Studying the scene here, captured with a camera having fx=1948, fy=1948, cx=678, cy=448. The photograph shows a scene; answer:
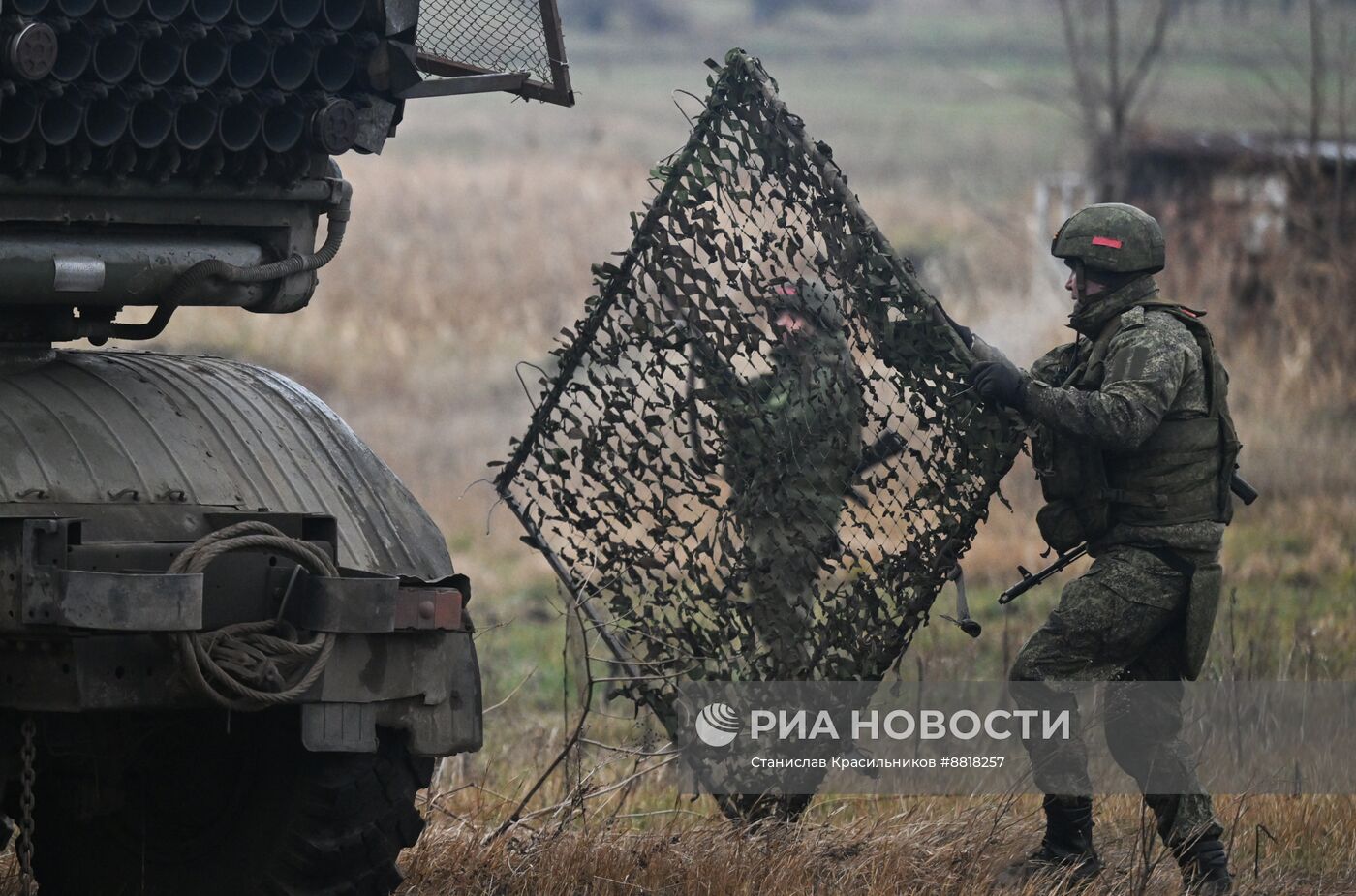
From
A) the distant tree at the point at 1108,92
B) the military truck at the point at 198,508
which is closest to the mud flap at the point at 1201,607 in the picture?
the military truck at the point at 198,508

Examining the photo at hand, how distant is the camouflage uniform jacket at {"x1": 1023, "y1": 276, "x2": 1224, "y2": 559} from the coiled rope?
2.20 meters

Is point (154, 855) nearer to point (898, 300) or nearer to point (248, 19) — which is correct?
point (248, 19)

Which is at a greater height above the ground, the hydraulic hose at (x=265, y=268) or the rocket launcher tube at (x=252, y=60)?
the rocket launcher tube at (x=252, y=60)

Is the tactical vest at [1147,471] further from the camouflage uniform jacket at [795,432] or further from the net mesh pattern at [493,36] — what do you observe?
the net mesh pattern at [493,36]

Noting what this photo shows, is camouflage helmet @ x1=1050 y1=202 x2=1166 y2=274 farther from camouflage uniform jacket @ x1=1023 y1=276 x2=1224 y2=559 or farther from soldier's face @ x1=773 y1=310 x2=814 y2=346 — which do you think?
soldier's face @ x1=773 y1=310 x2=814 y2=346

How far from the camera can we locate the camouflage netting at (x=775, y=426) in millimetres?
5625

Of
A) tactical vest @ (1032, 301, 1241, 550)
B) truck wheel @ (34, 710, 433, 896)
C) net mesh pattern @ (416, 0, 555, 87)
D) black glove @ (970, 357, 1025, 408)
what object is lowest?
truck wheel @ (34, 710, 433, 896)

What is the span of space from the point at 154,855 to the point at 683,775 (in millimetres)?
1964

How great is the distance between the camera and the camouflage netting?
5.62 meters

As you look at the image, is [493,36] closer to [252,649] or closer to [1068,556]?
[252,649]

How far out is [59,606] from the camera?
3.97 m

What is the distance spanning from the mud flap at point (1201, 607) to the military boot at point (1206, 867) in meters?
0.52

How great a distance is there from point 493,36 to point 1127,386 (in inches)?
81.5

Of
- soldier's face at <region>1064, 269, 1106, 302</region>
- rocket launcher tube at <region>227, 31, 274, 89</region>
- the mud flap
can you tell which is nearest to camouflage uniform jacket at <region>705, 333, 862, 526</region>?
soldier's face at <region>1064, 269, 1106, 302</region>
